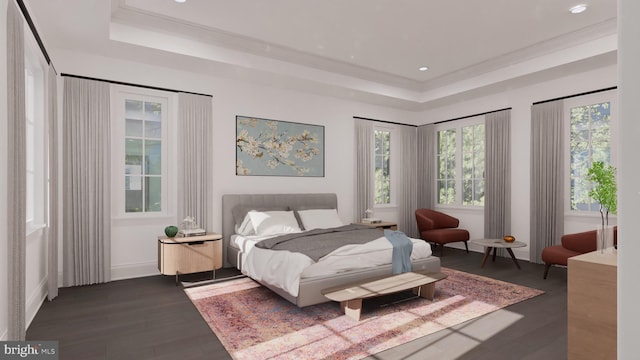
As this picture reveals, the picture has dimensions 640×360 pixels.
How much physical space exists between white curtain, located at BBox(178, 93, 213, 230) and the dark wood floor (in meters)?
1.15

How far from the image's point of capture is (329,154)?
6254 millimetres

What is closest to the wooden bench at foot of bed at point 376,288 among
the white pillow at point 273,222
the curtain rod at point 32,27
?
the white pillow at point 273,222

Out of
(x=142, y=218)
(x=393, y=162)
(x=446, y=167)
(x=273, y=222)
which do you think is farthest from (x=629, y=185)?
(x=446, y=167)

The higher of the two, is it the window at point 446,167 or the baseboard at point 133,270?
the window at point 446,167

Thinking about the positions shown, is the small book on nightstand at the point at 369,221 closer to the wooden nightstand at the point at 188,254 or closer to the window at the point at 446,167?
the window at the point at 446,167

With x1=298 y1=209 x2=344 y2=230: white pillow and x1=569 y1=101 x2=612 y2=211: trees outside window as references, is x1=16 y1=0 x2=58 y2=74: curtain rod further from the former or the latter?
x1=569 y1=101 x2=612 y2=211: trees outside window

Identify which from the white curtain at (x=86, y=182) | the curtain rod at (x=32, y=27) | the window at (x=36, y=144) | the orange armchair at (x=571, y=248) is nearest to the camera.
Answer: the curtain rod at (x=32, y=27)

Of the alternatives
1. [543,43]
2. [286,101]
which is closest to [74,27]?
[286,101]

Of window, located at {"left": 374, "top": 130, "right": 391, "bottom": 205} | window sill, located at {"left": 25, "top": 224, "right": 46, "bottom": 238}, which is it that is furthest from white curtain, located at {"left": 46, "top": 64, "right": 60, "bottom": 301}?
window, located at {"left": 374, "top": 130, "right": 391, "bottom": 205}

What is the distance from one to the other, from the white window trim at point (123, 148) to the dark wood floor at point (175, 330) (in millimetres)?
1009

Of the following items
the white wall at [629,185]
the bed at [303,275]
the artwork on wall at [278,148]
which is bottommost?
the bed at [303,275]

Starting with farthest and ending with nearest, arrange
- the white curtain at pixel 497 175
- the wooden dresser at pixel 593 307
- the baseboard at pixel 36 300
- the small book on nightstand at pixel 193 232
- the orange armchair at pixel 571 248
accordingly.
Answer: the white curtain at pixel 497 175 < the small book on nightstand at pixel 193 232 < the orange armchair at pixel 571 248 < the baseboard at pixel 36 300 < the wooden dresser at pixel 593 307

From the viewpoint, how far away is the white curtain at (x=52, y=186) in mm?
3709

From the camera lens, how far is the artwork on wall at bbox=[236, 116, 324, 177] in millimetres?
5367
